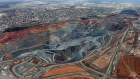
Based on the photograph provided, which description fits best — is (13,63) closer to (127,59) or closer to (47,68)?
(47,68)

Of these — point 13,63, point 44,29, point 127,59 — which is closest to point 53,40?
point 44,29

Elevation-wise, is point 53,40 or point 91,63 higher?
point 53,40

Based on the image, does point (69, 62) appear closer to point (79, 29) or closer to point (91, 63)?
point (91, 63)

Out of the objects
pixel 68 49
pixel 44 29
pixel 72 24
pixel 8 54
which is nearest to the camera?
pixel 8 54

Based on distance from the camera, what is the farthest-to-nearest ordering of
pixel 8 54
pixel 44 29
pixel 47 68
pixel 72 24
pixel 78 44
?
pixel 72 24 < pixel 44 29 < pixel 78 44 < pixel 8 54 < pixel 47 68

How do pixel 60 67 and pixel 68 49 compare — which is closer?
pixel 60 67

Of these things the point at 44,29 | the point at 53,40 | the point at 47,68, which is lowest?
the point at 47,68
